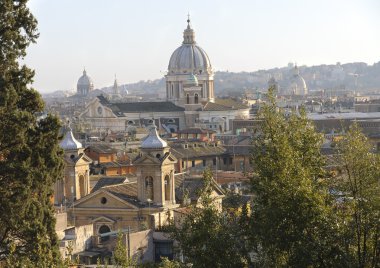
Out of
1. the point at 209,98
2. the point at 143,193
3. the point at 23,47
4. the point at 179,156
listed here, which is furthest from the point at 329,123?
the point at 23,47

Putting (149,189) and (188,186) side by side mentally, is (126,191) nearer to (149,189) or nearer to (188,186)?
(149,189)

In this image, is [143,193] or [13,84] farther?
[143,193]

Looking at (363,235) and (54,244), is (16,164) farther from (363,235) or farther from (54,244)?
(363,235)

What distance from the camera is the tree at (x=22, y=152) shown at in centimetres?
1833

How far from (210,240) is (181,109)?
237 ft

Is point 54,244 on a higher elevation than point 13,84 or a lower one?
lower

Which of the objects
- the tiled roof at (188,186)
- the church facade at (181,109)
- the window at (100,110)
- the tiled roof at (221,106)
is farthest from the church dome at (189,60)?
the tiled roof at (188,186)

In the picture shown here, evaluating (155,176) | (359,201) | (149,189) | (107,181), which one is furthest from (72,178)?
(359,201)

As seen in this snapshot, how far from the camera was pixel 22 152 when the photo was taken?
18.7 meters

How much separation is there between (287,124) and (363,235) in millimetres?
2132

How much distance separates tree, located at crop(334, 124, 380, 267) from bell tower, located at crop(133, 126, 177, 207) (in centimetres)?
1584

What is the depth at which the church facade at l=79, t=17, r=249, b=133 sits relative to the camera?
8694 cm

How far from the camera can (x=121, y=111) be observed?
8875cm

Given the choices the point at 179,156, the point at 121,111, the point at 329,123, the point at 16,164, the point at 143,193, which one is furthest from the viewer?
the point at 121,111
